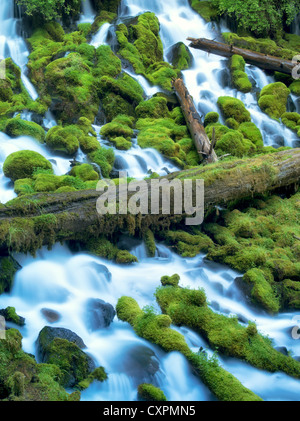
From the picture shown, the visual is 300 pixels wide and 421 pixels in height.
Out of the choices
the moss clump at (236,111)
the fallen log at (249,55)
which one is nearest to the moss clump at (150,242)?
the moss clump at (236,111)

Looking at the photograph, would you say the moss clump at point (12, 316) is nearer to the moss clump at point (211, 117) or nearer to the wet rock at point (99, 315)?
the wet rock at point (99, 315)

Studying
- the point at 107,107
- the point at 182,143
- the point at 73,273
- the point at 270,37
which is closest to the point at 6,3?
the point at 107,107

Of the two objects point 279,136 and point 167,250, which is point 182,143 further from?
point 167,250

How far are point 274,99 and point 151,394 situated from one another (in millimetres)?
13430

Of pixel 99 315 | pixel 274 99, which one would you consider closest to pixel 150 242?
pixel 99 315

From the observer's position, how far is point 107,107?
45.5 feet

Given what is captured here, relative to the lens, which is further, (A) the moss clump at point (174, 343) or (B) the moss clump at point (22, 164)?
(B) the moss clump at point (22, 164)

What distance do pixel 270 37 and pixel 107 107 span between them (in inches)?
482

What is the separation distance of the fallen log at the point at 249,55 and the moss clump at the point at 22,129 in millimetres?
9702

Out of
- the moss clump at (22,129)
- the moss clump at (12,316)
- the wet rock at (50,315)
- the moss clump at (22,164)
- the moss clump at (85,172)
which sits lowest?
the wet rock at (50,315)

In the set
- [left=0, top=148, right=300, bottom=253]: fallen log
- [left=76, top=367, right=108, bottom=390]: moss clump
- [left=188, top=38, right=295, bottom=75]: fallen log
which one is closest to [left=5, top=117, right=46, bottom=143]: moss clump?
[left=0, top=148, right=300, bottom=253]: fallen log

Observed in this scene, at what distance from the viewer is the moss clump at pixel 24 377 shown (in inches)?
173
